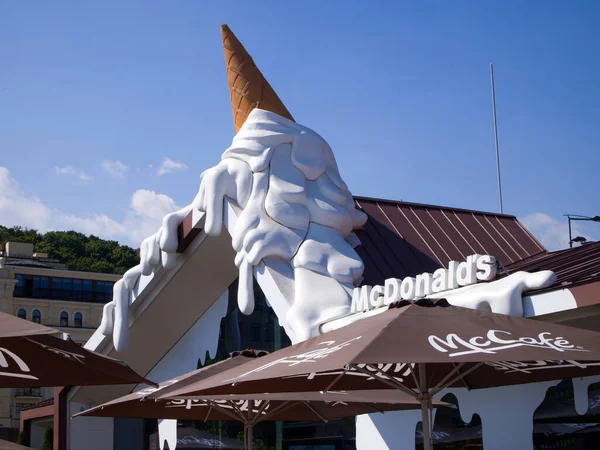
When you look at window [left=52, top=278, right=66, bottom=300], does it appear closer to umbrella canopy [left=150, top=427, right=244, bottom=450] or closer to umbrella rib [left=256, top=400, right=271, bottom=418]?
umbrella canopy [left=150, top=427, right=244, bottom=450]

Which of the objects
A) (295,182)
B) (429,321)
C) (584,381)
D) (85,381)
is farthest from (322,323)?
(429,321)

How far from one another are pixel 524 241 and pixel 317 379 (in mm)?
9928

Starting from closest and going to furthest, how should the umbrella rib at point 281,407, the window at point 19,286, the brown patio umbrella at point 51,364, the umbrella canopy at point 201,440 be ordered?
the brown patio umbrella at point 51,364, the umbrella rib at point 281,407, the umbrella canopy at point 201,440, the window at point 19,286

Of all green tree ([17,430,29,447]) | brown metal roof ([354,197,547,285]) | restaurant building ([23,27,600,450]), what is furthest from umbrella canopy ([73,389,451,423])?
green tree ([17,430,29,447])

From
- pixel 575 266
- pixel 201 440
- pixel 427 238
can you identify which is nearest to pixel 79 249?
pixel 201 440

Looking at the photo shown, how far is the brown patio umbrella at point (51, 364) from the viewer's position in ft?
24.0

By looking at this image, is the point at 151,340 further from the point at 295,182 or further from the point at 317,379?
the point at 317,379

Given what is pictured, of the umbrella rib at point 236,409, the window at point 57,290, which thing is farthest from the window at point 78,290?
the umbrella rib at point 236,409

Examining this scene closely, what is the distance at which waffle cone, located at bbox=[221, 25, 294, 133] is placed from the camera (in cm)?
1373

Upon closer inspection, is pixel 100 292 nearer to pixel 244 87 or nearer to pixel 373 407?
pixel 244 87

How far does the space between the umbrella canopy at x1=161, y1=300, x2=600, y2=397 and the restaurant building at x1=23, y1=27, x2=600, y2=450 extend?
90.8 inches

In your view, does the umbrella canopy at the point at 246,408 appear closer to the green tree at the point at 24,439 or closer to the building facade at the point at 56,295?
the green tree at the point at 24,439

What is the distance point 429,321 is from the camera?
238 inches

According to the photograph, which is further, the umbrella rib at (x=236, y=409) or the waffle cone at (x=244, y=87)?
the waffle cone at (x=244, y=87)
